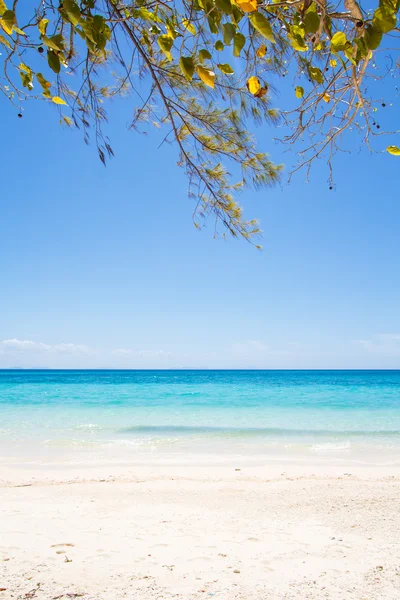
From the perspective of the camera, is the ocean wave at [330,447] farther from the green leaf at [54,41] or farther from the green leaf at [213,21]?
the green leaf at [54,41]

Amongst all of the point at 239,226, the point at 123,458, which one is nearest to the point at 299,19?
the point at 239,226

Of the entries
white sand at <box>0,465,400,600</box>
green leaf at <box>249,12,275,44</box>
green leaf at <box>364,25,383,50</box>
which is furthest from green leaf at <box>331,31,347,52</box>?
white sand at <box>0,465,400,600</box>

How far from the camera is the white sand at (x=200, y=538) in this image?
225 centimetres

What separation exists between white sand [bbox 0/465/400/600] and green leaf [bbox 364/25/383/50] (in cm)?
247

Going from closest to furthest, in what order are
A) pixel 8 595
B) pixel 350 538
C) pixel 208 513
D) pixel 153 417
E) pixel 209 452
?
pixel 8 595 → pixel 350 538 → pixel 208 513 → pixel 209 452 → pixel 153 417

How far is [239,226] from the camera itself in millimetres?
2639

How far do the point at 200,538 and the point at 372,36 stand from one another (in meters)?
3.12

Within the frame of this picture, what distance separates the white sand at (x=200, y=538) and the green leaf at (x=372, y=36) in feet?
8.11

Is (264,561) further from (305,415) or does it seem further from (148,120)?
(305,415)

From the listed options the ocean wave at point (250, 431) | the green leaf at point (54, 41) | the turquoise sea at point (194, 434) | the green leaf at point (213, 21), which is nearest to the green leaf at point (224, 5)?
the green leaf at point (213, 21)

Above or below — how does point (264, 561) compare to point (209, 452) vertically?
above

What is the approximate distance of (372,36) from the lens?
3.69 ft

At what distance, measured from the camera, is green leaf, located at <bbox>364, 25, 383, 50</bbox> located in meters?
1.12

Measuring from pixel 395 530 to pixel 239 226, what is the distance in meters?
2.69
